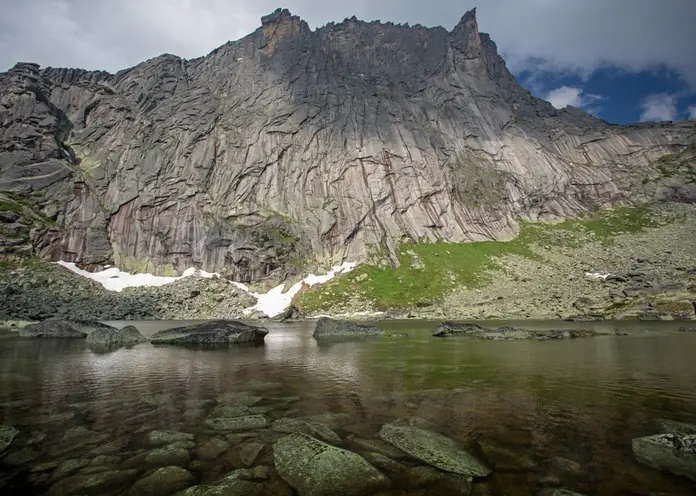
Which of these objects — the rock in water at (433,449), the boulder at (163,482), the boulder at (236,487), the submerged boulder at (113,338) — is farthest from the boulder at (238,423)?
the submerged boulder at (113,338)

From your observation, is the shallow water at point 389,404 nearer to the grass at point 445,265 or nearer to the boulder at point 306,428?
the boulder at point 306,428

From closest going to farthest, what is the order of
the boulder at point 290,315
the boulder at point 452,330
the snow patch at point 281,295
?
the boulder at point 452,330
the boulder at point 290,315
the snow patch at point 281,295

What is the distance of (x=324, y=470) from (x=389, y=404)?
20.9ft

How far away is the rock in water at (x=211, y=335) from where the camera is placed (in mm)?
38000

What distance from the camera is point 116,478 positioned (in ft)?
25.9

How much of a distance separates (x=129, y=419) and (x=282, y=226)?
121 metres

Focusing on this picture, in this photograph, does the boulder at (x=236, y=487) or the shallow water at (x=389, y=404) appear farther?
the shallow water at (x=389, y=404)

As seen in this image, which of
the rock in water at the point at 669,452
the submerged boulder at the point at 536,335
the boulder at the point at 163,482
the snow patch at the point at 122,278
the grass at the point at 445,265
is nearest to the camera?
the boulder at the point at 163,482

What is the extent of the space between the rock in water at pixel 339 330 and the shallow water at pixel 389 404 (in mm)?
18907

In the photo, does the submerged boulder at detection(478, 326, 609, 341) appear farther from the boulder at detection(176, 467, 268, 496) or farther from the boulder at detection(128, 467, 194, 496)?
the boulder at detection(128, 467, 194, 496)

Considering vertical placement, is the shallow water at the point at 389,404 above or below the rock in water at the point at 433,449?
below

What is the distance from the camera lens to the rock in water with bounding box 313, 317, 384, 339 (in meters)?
46.8

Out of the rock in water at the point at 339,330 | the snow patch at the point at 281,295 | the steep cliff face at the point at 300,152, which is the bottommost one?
the rock in water at the point at 339,330

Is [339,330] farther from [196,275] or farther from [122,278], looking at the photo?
[122,278]
